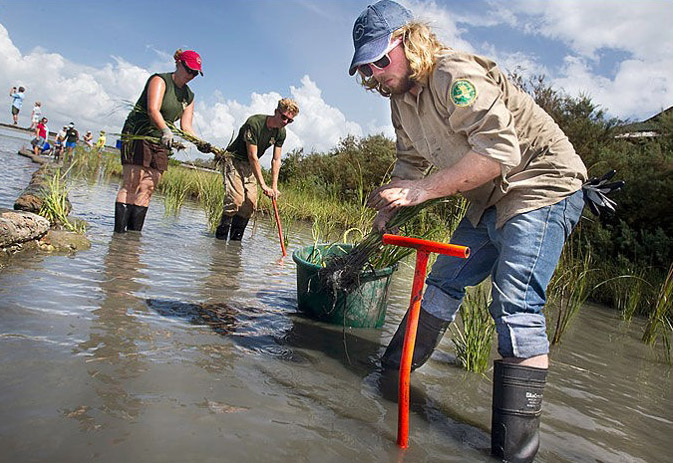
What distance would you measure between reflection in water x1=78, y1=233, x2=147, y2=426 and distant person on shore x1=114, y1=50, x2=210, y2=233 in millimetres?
1823

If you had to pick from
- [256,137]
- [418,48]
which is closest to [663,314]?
[418,48]

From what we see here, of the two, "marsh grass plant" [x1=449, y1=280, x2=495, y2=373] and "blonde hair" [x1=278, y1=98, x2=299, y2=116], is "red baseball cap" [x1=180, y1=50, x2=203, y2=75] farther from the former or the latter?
"marsh grass plant" [x1=449, y1=280, x2=495, y2=373]

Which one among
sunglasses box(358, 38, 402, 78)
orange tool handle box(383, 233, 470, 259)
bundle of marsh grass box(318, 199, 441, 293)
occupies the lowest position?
bundle of marsh grass box(318, 199, 441, 293)

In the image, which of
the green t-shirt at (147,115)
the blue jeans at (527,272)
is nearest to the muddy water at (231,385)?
the blue jeans at (527,272)

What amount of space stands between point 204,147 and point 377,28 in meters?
4.22

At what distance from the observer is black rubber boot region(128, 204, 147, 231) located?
5.36 metres

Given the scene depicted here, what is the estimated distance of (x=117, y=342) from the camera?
221 centimetres

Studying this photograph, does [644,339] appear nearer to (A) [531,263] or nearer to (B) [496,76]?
(A) [531,263]

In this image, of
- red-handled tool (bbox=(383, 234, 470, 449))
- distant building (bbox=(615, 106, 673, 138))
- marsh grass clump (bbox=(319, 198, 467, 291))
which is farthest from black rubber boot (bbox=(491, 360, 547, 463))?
distant building (bbox=(615, 106, 673, 138))

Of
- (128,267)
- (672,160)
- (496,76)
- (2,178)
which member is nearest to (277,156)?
(128,267)

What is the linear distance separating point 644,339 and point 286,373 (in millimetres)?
3367

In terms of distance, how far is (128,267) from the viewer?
12.1ft

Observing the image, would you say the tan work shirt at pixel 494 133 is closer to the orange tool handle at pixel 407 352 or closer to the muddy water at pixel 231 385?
the orange tool handle at pixel 407 352

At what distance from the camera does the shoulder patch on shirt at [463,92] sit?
5.58 ft
